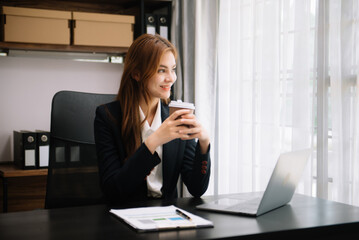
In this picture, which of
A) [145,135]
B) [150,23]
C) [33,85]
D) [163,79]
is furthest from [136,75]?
[33,85]

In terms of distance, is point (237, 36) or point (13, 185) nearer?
point (237, 36)

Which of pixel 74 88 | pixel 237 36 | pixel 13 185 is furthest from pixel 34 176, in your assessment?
pixel 237 36

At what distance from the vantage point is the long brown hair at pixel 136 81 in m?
1.62

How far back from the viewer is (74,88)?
328 cm

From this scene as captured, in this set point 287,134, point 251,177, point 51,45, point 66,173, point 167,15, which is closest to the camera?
point 66,173

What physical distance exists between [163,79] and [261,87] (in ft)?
2.94

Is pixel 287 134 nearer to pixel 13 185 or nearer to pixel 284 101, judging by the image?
pixel 284 101

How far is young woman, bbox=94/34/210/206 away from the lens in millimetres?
1519

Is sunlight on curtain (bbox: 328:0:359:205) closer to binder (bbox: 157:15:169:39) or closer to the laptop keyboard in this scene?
the laptop keyboard

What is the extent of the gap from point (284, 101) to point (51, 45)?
5.41 ft

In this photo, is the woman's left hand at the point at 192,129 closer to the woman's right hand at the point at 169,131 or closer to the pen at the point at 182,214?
the woman's right hand at the point at 169,131

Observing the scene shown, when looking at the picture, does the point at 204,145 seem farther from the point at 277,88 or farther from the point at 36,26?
the point at 36,26

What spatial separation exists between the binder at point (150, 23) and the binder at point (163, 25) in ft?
0.13

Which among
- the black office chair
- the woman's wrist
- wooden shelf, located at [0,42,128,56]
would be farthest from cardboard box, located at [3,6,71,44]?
the woman's wrist
